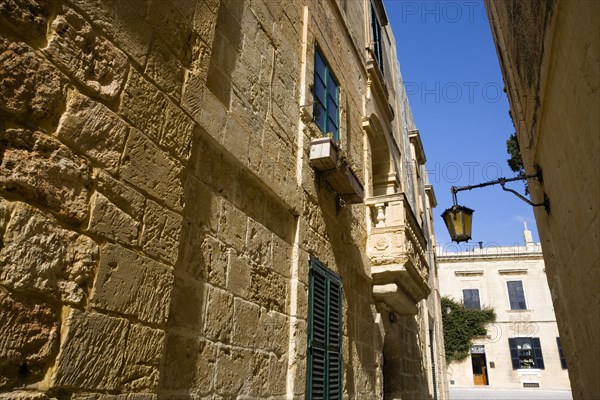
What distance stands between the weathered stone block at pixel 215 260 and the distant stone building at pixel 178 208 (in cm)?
1

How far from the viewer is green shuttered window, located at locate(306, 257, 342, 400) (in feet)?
14.3

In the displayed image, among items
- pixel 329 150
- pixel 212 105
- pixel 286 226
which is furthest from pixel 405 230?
pixel 212 105

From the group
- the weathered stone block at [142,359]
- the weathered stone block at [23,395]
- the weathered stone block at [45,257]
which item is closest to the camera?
the weathered stone block at [23,395]

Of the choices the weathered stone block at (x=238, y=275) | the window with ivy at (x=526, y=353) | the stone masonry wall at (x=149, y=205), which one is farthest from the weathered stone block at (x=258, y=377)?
the window with ivy at (x=526, y=353)

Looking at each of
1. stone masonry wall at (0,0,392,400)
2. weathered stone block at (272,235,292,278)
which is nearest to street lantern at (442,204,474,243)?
stone masonry wall at (0,0,392,400)

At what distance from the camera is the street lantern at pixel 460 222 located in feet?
19.1

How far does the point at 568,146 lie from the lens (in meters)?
3.87

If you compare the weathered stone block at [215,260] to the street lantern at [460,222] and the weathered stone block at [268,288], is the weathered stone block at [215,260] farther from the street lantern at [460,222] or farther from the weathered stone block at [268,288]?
the street lantern at [460,222]

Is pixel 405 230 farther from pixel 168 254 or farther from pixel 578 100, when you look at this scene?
pixel 168 254

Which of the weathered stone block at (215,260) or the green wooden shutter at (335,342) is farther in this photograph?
the green wooden shutter at (335,342)

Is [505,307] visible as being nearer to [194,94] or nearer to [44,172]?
[194,94]

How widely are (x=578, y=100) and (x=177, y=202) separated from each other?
10.00 feet

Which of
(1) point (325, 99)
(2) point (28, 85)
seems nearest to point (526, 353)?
(1) point (325, 99)

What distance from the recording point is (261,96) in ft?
13.7
